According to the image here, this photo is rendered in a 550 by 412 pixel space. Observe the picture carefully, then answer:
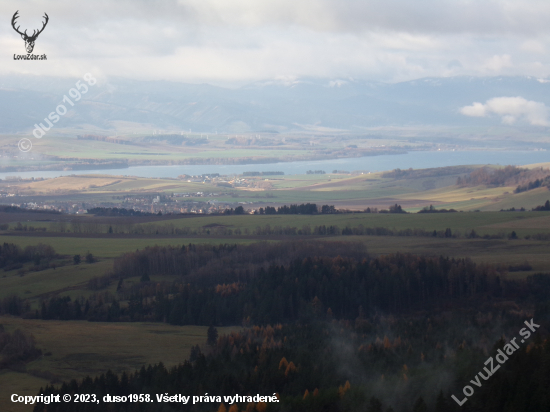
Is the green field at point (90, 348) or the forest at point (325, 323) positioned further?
the green field at point (90, 348)

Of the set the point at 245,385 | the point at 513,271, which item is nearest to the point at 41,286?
the point at 245,385

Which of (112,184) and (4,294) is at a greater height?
(112,184)

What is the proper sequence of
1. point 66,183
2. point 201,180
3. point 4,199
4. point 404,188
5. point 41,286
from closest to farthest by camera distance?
point 41,286 < point 4,199 < point 404,188 < point 66,183 < point 201,180

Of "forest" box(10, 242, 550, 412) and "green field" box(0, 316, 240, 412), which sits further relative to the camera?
"green field" box(0, 316, 240, 412)

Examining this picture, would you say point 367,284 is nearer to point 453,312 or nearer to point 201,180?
point 453,312

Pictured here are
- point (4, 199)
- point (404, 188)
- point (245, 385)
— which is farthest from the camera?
point (404, 188)

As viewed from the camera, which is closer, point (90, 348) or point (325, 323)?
point (90, 348)

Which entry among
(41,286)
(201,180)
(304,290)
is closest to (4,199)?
(201,180)

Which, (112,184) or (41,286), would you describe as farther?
(112,184)

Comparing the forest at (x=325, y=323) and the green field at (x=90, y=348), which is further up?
the forest at (x=325, y=323)

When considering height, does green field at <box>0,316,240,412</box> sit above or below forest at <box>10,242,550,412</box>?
below
